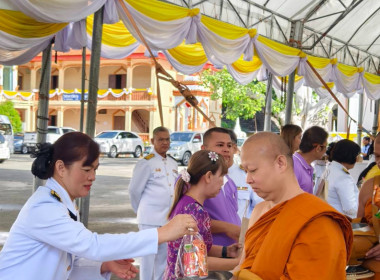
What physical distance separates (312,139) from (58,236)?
300 cm

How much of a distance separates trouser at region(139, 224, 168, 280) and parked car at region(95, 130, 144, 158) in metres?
20.6

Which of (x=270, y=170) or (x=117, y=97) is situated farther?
(x=117, y=97)

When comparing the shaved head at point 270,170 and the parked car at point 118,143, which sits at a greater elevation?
the shaved head at point 270,170

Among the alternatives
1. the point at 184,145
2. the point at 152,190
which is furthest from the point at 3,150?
the point at 152,190

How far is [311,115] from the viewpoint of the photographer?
1889 centimetres

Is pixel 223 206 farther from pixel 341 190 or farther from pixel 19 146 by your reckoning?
pixel 19 146

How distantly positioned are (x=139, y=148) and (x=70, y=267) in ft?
80.6

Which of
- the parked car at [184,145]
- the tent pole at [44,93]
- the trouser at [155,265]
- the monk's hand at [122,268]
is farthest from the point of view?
the parked car at [184,145]

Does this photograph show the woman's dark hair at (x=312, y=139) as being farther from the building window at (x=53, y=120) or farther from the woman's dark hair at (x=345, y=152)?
the building window at (x=53, y=120)

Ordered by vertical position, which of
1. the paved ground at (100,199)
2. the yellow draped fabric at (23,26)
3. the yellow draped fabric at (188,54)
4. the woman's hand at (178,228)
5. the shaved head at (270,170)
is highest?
the yellow draped fabric at (188,54)

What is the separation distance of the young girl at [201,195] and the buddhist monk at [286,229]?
67 centimetres

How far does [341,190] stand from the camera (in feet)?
14.4

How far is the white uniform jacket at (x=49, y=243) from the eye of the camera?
216 centimetres

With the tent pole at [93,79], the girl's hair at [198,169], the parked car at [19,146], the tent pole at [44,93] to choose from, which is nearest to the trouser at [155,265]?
the tent pole at [93,79]
